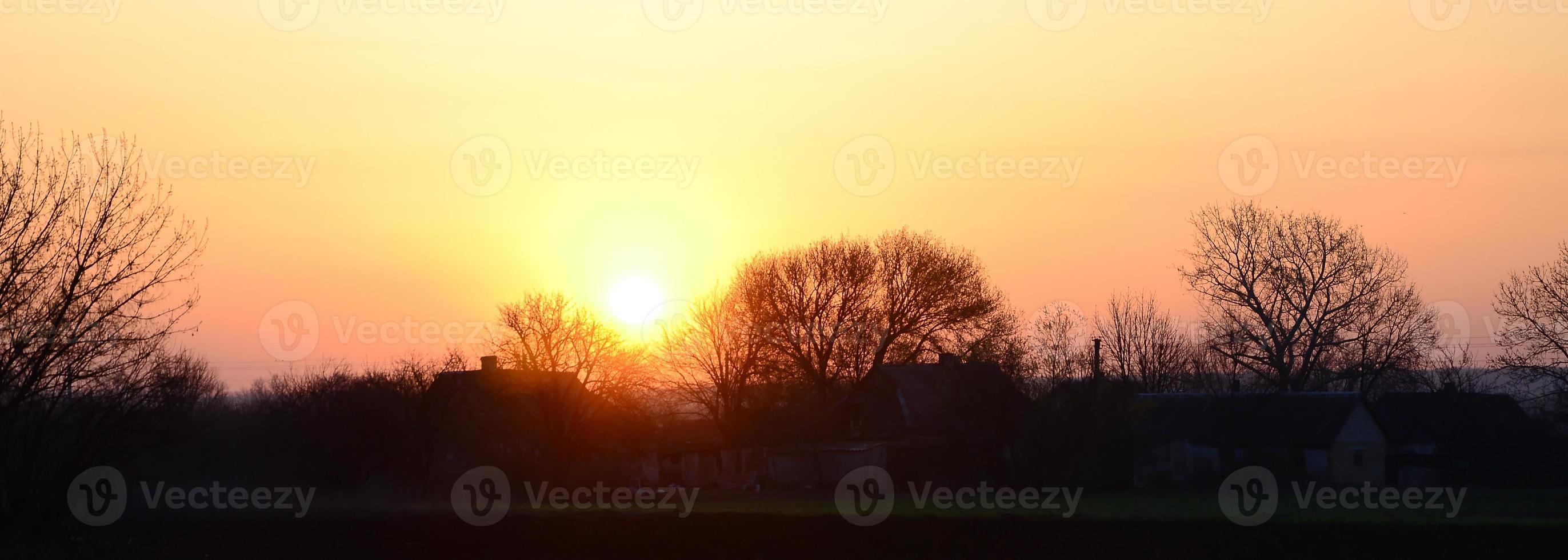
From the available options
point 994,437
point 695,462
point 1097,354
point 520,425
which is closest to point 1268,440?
point 1097,354

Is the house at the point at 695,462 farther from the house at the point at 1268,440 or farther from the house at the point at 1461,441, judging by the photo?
the house at the point at 1461,441

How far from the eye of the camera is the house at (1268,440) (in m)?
53.2

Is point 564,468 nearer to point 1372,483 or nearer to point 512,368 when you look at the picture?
point 512,368

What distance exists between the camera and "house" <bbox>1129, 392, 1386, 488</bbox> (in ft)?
175

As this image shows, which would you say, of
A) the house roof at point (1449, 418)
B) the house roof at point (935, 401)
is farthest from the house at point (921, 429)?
the house roof at point (1449, 418)

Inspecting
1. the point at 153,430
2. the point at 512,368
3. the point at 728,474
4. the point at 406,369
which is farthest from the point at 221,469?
the point at 153,430

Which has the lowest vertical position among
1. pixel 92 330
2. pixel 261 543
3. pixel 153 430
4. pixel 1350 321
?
pixel 261 543

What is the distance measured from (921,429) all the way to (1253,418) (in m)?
15.0

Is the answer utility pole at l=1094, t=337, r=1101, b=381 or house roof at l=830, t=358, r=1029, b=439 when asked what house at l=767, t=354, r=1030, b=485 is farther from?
utility pole at l=1094, t=337, r=1101, b=381

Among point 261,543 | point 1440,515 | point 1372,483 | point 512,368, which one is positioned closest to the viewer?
point 261,543

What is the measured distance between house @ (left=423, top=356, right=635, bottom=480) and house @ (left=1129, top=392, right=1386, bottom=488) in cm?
2194

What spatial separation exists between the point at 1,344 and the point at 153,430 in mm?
3553

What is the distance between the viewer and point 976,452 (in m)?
44.4

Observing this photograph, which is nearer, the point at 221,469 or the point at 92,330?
the point at 92,330
